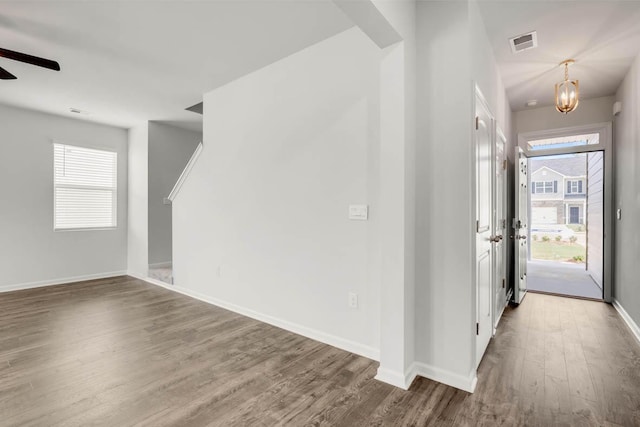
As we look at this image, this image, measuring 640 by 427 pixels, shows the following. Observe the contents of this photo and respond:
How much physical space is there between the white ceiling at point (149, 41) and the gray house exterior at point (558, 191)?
7.52 m

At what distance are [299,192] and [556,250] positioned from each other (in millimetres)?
8104

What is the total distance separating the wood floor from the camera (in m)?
1.79

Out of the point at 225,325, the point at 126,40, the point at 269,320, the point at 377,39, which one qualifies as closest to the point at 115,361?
the point at 225,325

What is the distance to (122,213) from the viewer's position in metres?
5.77

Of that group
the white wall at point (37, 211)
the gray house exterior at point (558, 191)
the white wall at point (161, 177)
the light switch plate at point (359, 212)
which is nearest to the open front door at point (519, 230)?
the light switch plate at point (359, 212)

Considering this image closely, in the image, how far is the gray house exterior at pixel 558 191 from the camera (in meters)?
7.84

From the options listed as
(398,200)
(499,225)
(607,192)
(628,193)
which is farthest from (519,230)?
(398,200)

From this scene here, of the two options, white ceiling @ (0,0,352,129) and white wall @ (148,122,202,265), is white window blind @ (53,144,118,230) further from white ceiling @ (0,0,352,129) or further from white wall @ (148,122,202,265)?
white ceiling @ (0,0,352,129)

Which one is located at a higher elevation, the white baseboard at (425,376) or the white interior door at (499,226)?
the white interior door at (499,226)

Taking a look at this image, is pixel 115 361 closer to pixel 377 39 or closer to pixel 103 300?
pixel 103 300

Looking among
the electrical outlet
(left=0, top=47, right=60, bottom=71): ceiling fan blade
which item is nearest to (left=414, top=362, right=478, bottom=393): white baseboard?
the electrical outlet

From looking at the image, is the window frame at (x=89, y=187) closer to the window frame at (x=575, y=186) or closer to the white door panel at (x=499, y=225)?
the white door panel at (x=499, y=225)

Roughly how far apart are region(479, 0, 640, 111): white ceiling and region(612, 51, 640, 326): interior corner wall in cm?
24

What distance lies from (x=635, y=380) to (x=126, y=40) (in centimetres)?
483
